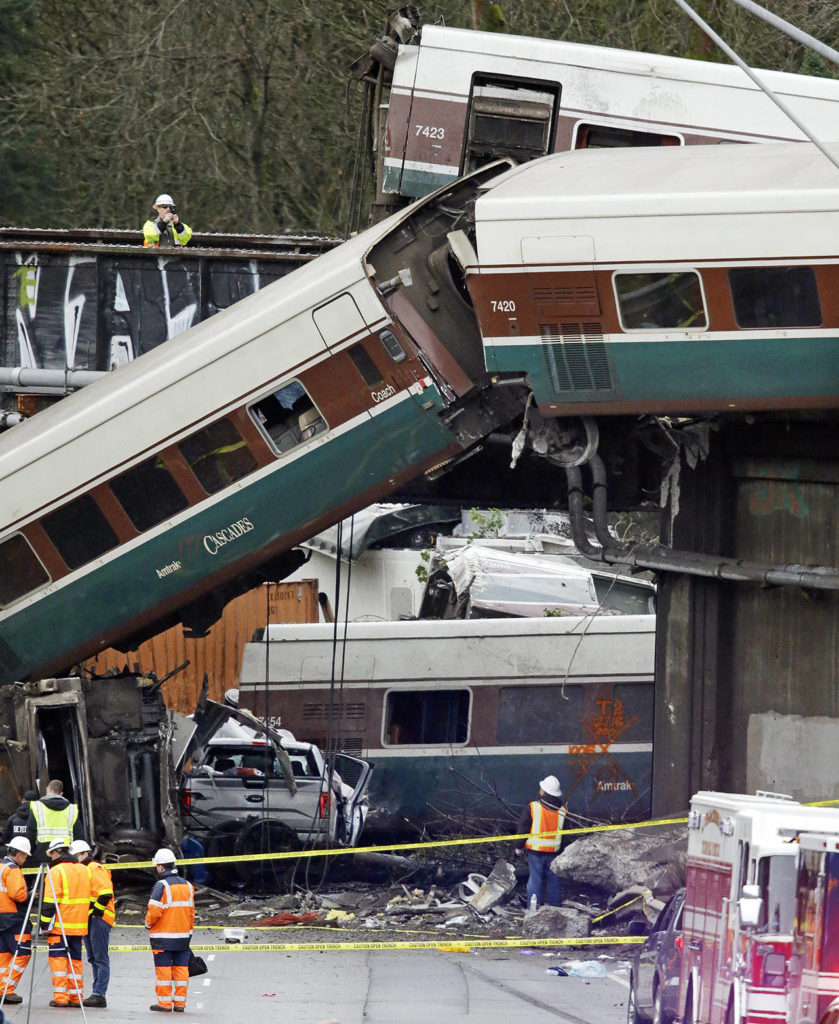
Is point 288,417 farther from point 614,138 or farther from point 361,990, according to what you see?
point 614,138

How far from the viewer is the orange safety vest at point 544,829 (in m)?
16.4

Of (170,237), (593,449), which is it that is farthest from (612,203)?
(170,237)

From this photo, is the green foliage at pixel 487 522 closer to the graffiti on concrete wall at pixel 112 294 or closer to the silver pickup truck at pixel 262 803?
the graffiti on concrete wall at pixel 112 294

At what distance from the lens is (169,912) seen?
11641 mm

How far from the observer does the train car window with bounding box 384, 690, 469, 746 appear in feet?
67.1

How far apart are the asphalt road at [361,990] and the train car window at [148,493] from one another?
4.10 m

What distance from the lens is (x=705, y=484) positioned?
1584 cm

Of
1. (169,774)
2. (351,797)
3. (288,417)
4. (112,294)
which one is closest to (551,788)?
(351,797)

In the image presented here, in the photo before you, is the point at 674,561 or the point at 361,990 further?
the point at 674,561

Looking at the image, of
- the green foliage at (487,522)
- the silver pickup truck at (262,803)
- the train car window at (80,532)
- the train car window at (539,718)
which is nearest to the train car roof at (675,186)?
the train car window at (80,532)

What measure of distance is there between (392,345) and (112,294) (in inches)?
283

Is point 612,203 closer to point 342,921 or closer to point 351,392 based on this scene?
point 351,392

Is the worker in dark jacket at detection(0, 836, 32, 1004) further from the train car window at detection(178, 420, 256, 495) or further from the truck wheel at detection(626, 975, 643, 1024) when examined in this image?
the train car window at detection(178, 420, 256, 495)

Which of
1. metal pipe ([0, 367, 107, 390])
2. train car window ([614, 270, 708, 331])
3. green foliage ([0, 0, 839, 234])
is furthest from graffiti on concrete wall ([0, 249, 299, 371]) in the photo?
green foliage ([0, 0, 839, 234])
